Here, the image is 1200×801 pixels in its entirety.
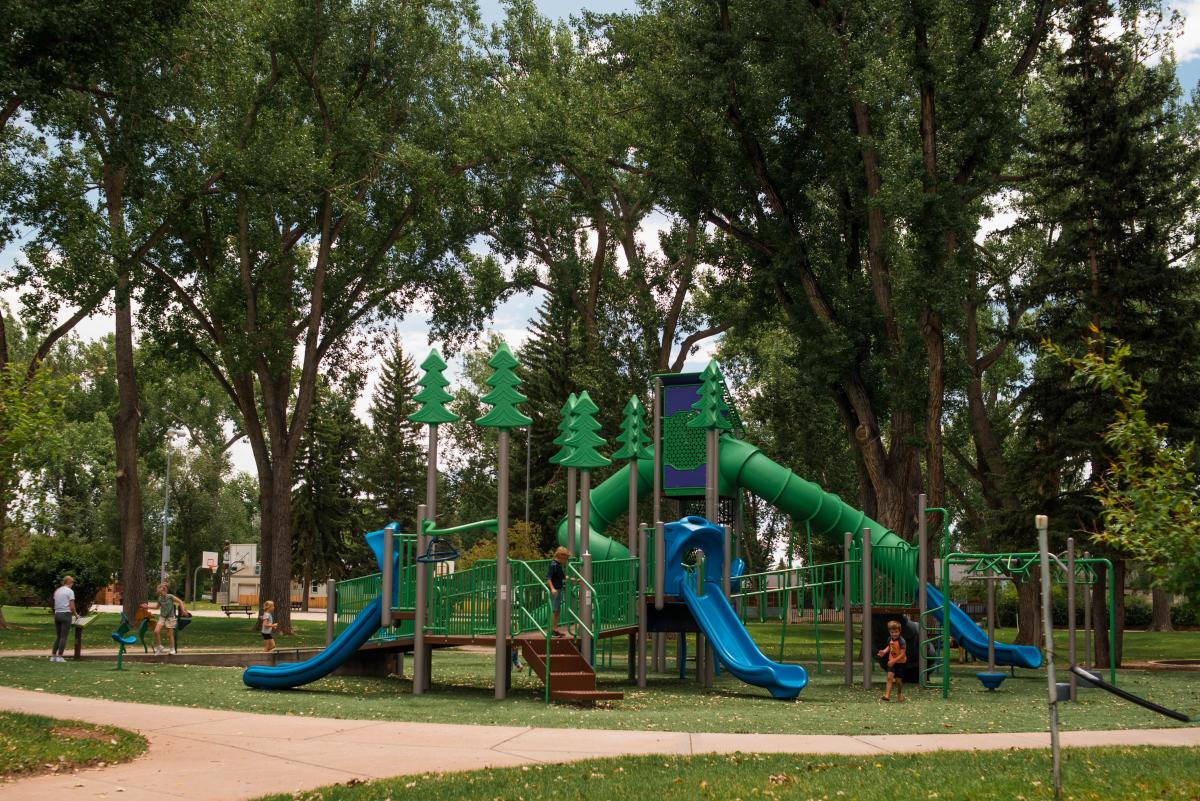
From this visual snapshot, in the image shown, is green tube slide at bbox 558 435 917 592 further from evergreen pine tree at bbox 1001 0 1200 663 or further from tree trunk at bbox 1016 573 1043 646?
tree trunk at bbox 1016 573 1043 646

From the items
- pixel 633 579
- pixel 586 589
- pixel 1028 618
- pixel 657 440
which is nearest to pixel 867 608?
pixel 633 579

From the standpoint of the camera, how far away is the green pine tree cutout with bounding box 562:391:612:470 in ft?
68.4

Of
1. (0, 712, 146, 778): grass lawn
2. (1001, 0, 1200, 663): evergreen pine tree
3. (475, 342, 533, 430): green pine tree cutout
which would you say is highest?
(1001, 0, 1200, 663): evergreen pine tree

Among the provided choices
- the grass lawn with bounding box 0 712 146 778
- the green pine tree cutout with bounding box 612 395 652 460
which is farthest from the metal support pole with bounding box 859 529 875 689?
the grass lawn with bounding box 0 712 146 778

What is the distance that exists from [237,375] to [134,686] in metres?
18.5

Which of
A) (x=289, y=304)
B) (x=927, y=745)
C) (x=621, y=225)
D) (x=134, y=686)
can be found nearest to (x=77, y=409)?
(x=289, y=304)

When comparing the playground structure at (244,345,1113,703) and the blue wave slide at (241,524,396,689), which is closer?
the playground structure at (244,345,1113,703)

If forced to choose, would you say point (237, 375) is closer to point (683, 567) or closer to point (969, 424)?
point (683, 567)

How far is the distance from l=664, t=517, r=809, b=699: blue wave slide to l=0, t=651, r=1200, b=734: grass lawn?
351 millimetres

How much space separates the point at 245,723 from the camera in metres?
13.1

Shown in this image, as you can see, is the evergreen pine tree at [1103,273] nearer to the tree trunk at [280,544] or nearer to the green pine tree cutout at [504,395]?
the green pine tree cutout at [504,395]

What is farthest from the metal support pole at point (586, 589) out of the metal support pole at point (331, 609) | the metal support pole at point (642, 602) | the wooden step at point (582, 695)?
the metal support pole at point (331, 609)

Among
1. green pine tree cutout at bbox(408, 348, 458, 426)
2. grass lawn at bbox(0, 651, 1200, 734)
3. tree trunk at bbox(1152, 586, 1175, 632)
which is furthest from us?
tree trunk at bbox(1152, 586, 1175, 632)

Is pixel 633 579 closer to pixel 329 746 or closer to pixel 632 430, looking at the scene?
pixel 632 430
